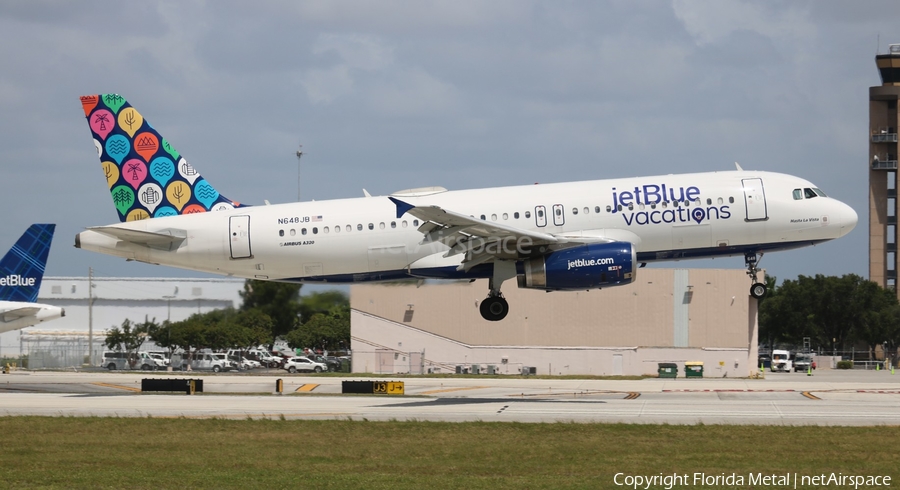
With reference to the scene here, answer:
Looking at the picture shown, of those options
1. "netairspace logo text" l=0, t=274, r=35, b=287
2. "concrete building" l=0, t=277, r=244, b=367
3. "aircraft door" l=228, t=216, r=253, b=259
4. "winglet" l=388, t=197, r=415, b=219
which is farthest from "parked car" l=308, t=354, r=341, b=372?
"winglet" l=388, t=197, r=415, b=219

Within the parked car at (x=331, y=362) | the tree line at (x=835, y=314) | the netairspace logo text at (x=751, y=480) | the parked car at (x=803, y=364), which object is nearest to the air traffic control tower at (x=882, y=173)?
the tree line at (x=835, y=314)

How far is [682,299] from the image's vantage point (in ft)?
291

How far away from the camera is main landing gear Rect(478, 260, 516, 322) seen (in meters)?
42.1

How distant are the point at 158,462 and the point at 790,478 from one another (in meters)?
15.1

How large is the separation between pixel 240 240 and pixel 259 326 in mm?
25635

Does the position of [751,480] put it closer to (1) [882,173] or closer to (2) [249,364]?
(2) [249,364]

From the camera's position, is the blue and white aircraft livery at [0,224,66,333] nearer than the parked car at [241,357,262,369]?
Yes

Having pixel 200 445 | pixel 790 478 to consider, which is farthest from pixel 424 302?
pixel 790 478

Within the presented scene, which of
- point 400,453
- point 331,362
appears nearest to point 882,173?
point 331,362

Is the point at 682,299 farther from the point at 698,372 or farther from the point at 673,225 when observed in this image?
the point at 673,225

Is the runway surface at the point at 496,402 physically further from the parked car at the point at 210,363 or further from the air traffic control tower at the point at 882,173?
the air traffic control tower at the point at 882,173

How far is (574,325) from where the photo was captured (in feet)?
292

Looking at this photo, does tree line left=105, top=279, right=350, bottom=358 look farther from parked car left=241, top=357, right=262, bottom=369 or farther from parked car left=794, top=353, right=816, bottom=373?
parked car left=794, top=353, right=816, bottom=373

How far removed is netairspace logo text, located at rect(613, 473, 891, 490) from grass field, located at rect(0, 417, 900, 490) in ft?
1.13
